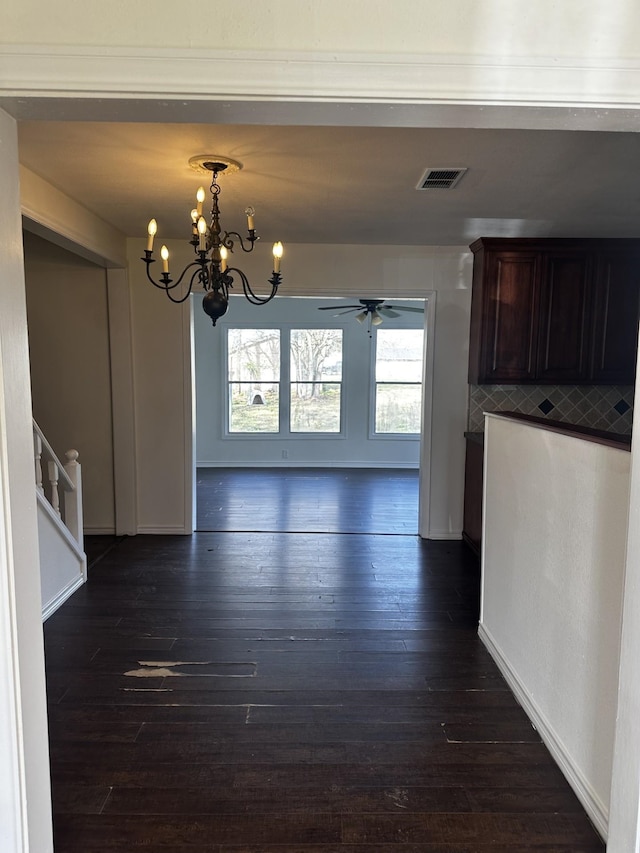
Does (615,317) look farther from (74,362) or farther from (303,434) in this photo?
(303,434)

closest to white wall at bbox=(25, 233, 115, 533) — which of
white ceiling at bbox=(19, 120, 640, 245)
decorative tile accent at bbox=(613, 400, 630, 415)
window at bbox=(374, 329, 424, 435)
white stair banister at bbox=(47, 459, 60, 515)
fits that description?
white ceiling at bbox=(19, 120, 640, 245)

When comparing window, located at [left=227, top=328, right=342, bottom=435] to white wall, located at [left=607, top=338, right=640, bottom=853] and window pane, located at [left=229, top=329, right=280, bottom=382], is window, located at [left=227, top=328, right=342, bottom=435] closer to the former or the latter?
window pane, located at [left=229, top=329, right=280, bottom=382]

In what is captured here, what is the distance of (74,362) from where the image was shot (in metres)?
4.56

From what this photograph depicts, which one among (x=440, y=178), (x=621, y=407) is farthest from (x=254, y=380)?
(x=440, y=178)

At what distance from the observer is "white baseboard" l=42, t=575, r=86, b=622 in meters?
3.11

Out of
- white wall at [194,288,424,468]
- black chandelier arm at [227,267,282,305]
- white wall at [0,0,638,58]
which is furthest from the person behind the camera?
white wall at [194,288,424,468]

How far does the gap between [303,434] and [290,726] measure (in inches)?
242

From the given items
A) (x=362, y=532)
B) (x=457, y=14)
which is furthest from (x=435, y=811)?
(x=362, y=532)

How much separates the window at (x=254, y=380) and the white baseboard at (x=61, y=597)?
15.5ft

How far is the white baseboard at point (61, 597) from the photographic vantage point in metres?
3.11

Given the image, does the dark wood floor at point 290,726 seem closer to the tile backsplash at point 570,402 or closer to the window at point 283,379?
the tile backsplash at point 570,402

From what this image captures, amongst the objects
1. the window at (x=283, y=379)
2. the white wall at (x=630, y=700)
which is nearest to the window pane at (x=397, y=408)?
the window at (x=283, y=379)

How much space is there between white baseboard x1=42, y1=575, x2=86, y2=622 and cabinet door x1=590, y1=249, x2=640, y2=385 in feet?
13.9

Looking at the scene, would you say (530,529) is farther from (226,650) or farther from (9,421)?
(9,421)
